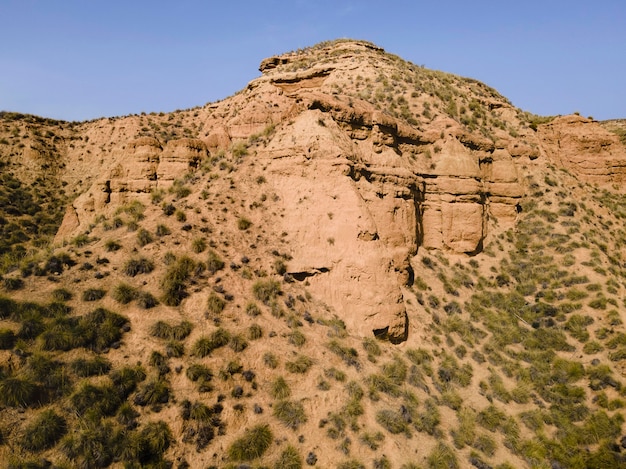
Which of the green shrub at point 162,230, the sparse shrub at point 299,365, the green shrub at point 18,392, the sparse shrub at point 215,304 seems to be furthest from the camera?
the green shrub at point 162,230

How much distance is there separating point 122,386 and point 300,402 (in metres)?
5.11

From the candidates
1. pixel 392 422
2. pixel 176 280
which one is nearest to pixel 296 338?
pixel 392 422

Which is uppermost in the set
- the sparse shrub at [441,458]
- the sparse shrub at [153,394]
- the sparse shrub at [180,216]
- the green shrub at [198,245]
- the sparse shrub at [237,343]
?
the sparse shrub at [180,216]

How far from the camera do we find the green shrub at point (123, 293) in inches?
475

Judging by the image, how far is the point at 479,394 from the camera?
1553 centimetres

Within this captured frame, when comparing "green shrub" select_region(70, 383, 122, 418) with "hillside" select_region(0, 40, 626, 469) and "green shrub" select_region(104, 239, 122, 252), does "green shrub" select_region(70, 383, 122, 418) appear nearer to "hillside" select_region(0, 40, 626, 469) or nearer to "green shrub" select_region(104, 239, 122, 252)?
"hillside" select_region(0, 40, 626, 469)

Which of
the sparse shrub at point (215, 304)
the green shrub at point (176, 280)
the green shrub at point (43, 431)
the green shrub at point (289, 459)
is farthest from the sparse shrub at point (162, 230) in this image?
the green shrub at point (289, 459)

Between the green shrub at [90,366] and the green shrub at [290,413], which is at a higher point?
the green shrub at [90,366]

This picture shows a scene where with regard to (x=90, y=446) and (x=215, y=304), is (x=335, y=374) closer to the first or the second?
(x=215, y=304)

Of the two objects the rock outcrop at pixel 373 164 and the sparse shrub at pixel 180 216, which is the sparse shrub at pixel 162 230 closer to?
the sparse shrub at pixel 180 216

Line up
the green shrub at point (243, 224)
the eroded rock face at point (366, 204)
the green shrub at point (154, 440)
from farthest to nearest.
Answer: the green shrub at point (243, 224) < the eroded rock face at point (366, 204) < the green shrub at point (154, 440)

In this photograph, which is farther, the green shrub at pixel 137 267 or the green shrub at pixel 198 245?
the green shrub at pixel 198 245

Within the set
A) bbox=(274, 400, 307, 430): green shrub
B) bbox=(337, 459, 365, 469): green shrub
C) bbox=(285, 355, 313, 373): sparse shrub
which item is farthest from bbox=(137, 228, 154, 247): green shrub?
bbox=(337, 459, 365, 469): green shrub

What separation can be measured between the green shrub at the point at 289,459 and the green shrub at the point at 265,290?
5313 millimetres
